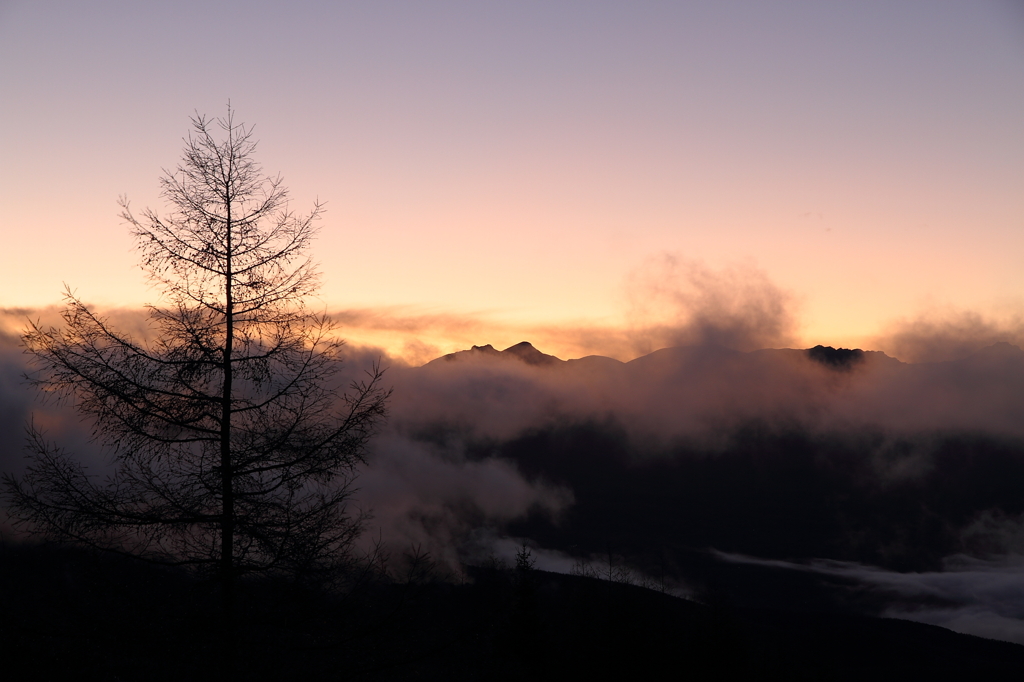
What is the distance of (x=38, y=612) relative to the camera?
8.05 metres

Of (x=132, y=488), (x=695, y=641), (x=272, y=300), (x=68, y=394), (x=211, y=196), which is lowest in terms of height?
(x=695, y=641)

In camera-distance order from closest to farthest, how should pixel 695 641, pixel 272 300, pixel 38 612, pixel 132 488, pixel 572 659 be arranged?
pixel 38 612
pixel 132 488
pixel 272 300
pixel 572 659
pixel 695 641

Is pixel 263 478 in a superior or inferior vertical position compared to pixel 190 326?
inferior

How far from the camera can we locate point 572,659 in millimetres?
59656

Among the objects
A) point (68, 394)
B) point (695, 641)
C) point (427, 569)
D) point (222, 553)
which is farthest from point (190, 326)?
point (695, 641)

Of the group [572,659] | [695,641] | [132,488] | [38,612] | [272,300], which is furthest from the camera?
[695,641]

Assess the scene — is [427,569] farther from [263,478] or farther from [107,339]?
[107,339]

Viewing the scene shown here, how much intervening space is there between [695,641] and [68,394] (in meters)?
72.2

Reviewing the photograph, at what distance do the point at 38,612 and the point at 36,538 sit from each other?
3.41 ft

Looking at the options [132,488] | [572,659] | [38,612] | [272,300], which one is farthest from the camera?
[572,659]

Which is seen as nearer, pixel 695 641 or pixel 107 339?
pixel 107 339

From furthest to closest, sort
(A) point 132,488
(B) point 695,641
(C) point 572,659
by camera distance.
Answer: (B) point 695,641, (C) point 572,659, (A) point 132,488

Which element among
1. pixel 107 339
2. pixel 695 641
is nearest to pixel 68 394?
pixel 107 339

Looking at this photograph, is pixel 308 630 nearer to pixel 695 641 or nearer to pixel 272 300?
pixel 272 300
